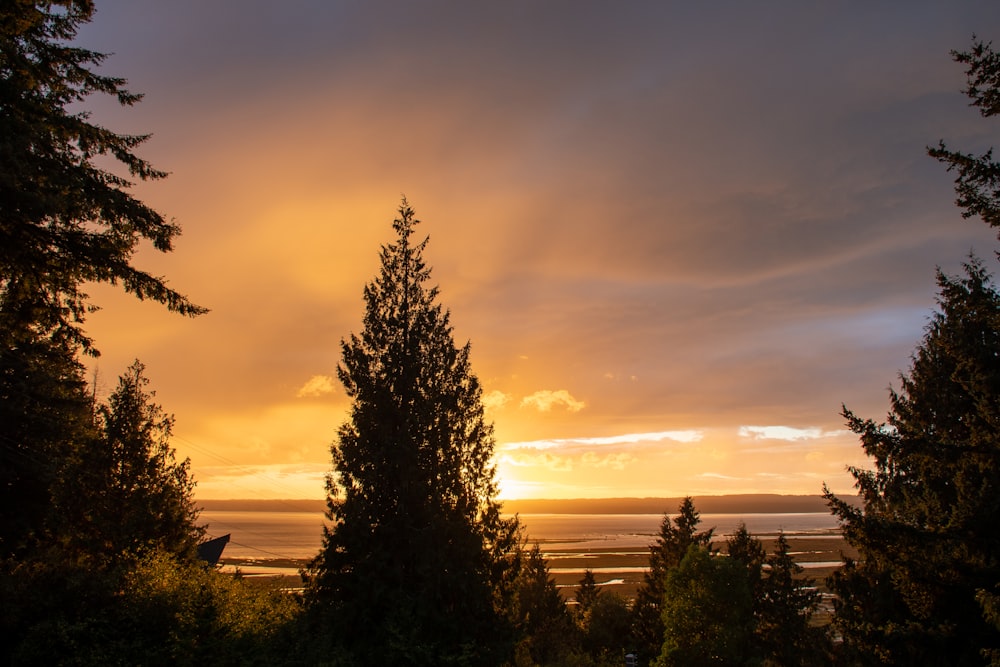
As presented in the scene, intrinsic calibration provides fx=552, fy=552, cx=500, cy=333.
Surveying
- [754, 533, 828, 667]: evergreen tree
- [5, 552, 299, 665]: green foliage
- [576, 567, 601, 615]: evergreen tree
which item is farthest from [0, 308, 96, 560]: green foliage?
[754, 533, 828, 667]: evergreen tree

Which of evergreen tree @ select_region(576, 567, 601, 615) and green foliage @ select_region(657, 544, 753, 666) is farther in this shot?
evergreen tree @ select_region(576, 567, 601, 615)

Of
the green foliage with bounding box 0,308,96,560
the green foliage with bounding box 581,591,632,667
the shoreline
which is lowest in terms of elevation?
the shoreline

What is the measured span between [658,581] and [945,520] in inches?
1368

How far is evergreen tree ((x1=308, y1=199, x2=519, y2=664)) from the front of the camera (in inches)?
593

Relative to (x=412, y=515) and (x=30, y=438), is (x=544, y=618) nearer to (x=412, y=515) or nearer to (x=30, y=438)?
(x=412, y=515)

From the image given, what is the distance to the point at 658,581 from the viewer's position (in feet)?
153

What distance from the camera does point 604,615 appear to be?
45.2 m

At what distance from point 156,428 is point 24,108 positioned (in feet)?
48.9

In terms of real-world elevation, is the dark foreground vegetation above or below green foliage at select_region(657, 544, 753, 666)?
above

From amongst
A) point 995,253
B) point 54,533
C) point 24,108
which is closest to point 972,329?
point 995,253

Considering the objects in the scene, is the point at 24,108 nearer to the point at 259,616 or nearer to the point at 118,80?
the point at 118,80

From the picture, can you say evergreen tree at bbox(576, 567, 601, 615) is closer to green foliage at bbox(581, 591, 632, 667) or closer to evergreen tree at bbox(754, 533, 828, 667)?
green foliage at bbox(581, 591, 632, 667)

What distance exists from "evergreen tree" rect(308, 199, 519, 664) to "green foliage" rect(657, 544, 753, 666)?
79.4 feet

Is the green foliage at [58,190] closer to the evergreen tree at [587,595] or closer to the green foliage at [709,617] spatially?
the green foliage at [709,617]
